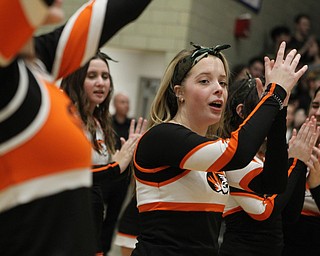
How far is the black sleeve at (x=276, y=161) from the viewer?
2.47 meters

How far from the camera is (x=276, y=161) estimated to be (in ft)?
8.26

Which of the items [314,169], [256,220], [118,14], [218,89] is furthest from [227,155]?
[314,169]

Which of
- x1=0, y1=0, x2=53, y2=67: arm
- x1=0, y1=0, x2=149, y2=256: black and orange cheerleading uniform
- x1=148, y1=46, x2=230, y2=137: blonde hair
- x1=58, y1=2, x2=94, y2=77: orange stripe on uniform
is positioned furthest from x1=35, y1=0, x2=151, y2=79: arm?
x1=148, y1=46, x2=230, y2=137: blonde hair

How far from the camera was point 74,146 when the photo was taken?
1384 millimetres

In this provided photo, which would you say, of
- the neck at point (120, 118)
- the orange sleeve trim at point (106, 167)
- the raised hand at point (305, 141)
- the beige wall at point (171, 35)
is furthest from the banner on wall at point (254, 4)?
the raised hand at point (305, 141)

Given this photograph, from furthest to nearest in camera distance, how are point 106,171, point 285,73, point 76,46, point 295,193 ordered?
point 106,171 → point 295,193 → point 285,73 → point 76,46

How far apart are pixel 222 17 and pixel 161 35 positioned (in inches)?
41.3

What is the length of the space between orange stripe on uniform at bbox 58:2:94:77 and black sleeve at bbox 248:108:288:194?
105 cm

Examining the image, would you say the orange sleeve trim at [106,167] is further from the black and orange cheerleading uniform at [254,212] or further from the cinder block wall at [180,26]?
the cinder block wall at [180,26]

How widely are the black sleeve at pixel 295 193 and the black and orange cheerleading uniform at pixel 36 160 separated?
1698 mm

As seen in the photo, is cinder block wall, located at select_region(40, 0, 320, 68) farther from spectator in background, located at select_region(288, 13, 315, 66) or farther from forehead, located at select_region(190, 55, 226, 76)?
forehead, located at select_region(190, 55, 226, 76)

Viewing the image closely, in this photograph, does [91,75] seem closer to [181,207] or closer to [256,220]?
[256,220]

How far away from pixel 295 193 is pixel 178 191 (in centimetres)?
96

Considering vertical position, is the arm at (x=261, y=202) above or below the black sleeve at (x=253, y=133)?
below
